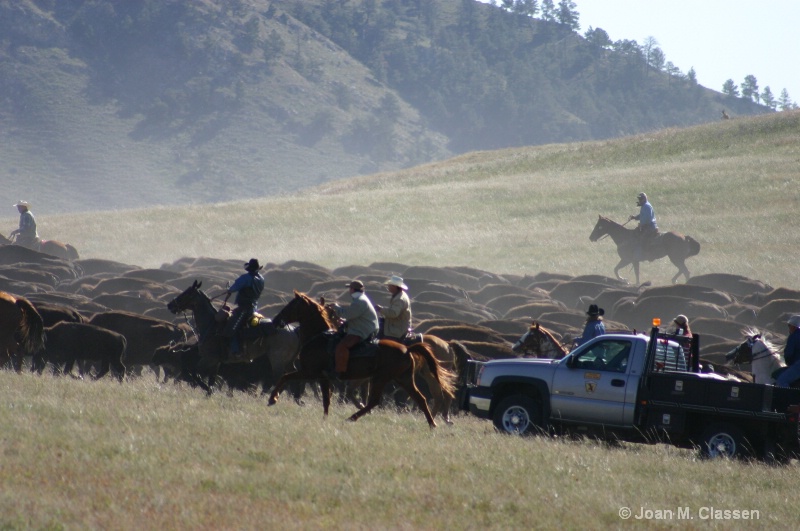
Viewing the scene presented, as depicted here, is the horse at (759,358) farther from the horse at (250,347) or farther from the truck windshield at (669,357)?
the horse at (250,347)

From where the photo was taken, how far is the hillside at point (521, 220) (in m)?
42.8

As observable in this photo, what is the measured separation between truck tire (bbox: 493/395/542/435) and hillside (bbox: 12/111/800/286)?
82.5ft

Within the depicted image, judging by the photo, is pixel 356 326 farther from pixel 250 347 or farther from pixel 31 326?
pixel 31 326

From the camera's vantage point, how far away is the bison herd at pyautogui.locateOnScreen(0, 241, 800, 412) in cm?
1744

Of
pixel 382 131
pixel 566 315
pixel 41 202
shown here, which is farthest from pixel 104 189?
pixel 566 315

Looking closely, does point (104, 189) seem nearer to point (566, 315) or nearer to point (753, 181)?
point (753, 181)

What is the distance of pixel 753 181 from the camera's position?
52.7 meters

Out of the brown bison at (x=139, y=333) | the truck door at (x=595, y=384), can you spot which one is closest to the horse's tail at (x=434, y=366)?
the truck door at (x=595, y=384)

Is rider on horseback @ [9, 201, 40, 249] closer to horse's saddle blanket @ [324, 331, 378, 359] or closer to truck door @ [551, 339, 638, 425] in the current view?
horse's saddle blanket @ [324, 331, 378, 359]

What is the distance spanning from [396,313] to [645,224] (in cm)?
2215

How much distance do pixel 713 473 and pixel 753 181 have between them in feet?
145

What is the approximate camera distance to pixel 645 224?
3425cm

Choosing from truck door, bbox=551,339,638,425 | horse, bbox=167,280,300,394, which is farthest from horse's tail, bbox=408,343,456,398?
horse, bbox=167,280,300,394

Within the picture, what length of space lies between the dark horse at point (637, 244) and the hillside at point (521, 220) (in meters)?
2.21
